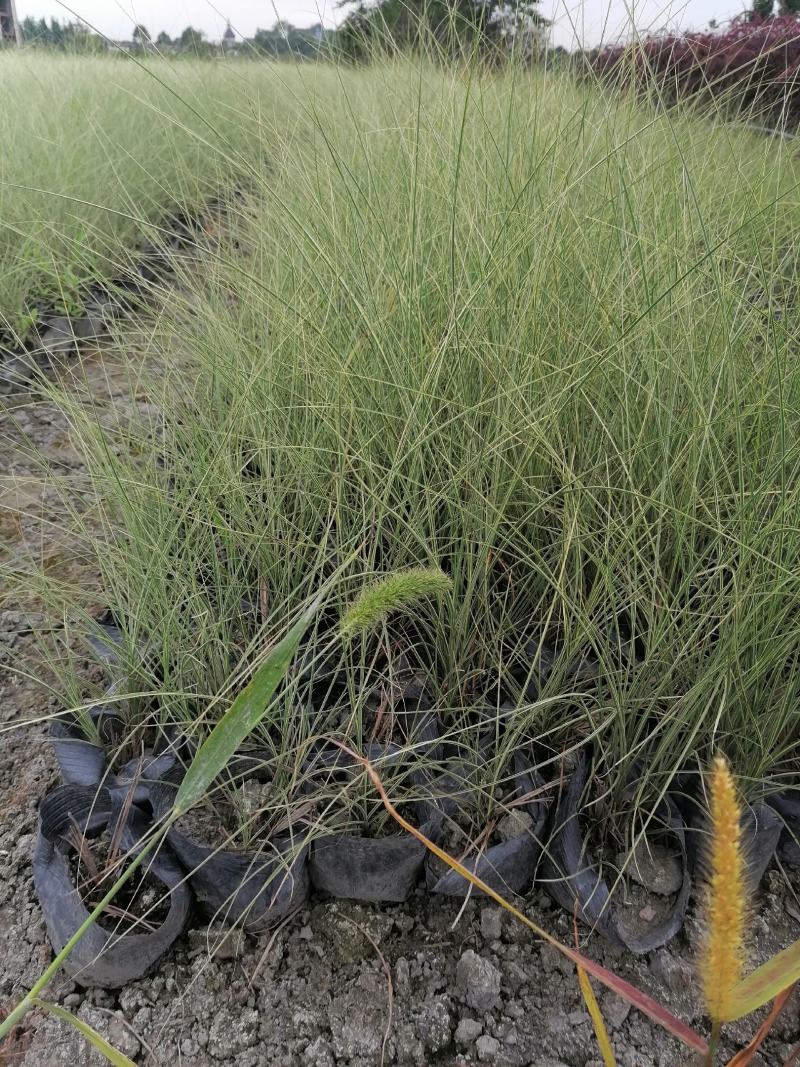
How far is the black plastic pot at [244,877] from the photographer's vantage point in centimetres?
112

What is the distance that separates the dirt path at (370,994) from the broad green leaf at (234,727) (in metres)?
0.50

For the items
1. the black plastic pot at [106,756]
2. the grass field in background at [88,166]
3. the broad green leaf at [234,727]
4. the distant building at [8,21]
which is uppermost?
the distant building at [8,21]

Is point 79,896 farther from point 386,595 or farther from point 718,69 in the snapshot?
point 718,69

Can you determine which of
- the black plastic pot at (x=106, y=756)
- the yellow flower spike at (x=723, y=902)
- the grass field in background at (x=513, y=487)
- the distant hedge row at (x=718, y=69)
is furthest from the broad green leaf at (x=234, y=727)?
the distant hedge row at (x=718, y=69)

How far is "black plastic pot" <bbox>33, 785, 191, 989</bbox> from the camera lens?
1079mm

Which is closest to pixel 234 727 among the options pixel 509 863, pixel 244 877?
pixel 244 877

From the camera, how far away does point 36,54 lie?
28.2 feet

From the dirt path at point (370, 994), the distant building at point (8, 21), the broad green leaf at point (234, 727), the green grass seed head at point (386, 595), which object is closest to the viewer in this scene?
the broad green leaf at point (234, 727)

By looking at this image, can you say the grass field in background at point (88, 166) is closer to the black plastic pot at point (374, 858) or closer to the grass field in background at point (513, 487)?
the grass field in background at point (513, 487)

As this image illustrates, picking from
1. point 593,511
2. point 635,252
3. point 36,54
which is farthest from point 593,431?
point 36,54

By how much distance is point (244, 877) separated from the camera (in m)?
1.12

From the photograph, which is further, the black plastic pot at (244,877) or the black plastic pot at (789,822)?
the black plastic pot at (789,822)

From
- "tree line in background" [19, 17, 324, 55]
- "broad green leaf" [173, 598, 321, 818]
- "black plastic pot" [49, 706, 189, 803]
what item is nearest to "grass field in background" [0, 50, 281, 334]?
"tree line in background" [19, 17, 324, 55]

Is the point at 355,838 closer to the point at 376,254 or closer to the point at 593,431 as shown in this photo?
the point at 593,431
